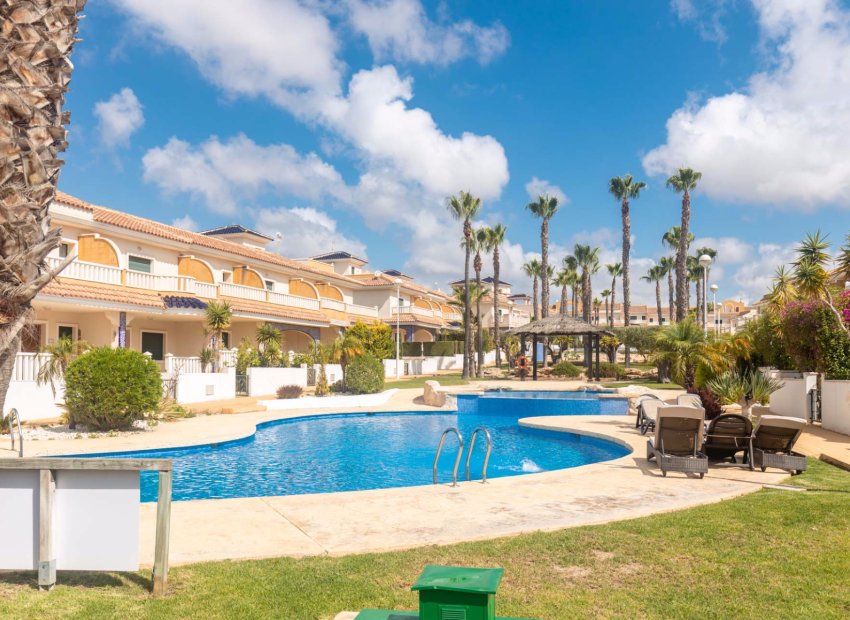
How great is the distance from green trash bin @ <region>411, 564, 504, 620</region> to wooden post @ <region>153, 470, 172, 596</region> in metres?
2.51

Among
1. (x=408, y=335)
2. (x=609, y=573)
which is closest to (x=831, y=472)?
(x=609, y=573)

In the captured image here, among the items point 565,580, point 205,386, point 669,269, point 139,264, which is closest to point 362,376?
point 205,386

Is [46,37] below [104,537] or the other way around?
the other way around

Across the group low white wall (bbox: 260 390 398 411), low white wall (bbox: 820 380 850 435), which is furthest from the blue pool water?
low white wall (bbox: 820 380 850 435)

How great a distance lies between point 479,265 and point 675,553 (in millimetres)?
44396

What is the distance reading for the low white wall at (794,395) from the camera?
16.7m

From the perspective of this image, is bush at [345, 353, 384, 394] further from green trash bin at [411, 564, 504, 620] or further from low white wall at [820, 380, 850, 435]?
green trash bin at [411, 564, 504, 620]

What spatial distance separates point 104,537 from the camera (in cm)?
466

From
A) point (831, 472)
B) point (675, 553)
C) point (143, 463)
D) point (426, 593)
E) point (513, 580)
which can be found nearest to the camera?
point (426, 593)

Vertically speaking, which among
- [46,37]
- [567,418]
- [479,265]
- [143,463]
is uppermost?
[479,265]

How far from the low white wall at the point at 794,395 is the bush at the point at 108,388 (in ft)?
56.1

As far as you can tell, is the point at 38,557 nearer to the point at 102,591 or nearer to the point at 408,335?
the point at 102,591

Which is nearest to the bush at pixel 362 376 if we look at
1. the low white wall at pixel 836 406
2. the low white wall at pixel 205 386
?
the low white wall at pixel 205 386

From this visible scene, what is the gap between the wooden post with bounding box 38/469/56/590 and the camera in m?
4.64
